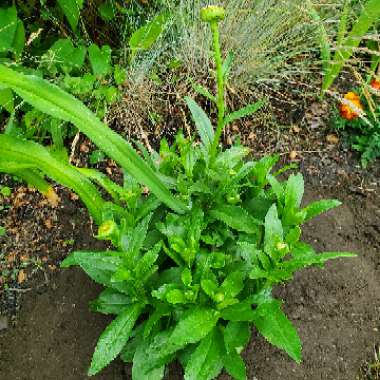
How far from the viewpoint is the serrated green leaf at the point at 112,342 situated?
135 cm

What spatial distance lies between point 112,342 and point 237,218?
0.46 meters

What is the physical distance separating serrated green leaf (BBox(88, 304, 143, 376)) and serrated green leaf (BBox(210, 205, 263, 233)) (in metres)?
0.34

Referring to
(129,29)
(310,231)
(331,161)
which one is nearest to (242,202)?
(310,231)

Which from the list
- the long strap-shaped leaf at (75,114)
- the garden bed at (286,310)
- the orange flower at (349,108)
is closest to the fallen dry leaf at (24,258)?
the garden bed at (286,310)

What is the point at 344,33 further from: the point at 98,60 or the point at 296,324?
the point at 296,324

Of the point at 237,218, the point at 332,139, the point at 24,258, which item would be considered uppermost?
the point at 237,218

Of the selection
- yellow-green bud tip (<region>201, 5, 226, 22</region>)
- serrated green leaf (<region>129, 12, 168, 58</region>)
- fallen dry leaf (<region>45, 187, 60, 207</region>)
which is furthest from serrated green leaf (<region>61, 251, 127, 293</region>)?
serrated green leaf (<region>129, 12, 168, 58</region>)

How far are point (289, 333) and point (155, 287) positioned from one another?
39 cm

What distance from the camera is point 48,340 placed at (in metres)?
1.81

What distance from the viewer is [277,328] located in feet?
4.29

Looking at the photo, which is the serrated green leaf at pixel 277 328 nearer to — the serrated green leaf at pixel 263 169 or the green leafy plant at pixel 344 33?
the serrated green leaf at pixel 263 169

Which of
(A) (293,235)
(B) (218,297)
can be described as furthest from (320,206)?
(B) (218,297)

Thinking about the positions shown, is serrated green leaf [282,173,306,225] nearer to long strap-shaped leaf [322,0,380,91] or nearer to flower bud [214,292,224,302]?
A: flower bud [214,292,224,302]

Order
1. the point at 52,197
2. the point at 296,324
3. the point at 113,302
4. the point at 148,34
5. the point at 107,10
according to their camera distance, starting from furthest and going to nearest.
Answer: the point at 107,10 → the point at 148,34 → the point at 52,197 → the point at 296,324 → the point at 113,302
